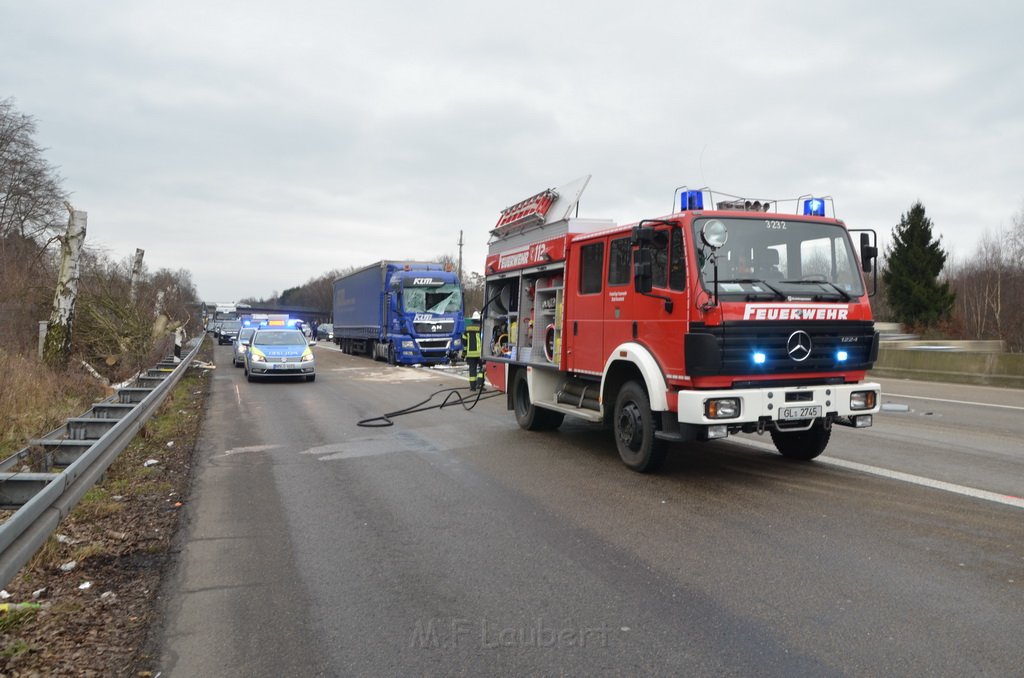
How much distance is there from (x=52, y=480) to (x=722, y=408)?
5104mm

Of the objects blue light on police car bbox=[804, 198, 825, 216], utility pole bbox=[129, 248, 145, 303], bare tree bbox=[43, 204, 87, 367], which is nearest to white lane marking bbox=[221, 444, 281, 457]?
bare tree bbox=[43, 204, 87, 367]

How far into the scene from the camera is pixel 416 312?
86.9 ft

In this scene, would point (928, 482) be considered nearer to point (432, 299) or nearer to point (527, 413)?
point (527, 413)

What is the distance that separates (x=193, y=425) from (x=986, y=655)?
11.1 metres

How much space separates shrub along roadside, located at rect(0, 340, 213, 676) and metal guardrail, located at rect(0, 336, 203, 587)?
0.38 metres

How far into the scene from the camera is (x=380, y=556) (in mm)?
4965

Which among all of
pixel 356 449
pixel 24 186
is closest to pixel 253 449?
pixel 356 449

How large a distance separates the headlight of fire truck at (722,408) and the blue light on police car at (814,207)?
2.35 m

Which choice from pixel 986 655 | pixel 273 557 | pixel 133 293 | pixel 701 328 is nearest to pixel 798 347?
pixel 701 328

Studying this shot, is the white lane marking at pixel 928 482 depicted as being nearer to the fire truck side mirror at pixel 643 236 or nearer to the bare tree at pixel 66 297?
the fire truck side mirror at pixel 643 236

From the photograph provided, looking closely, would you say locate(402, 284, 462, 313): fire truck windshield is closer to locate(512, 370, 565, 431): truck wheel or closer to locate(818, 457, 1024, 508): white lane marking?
locate(512, 370, 565, 431): truck wheel

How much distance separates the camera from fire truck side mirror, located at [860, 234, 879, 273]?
23.2ft

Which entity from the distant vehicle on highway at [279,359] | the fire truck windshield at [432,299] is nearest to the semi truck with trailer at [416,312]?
the fire truck windshield at [432,299]

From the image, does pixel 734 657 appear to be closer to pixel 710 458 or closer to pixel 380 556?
pixel 380 556
